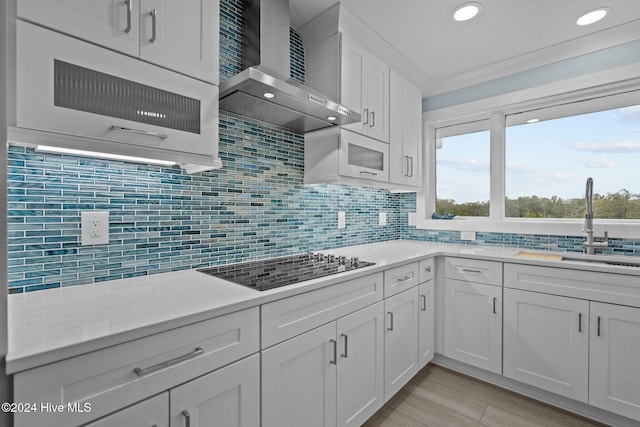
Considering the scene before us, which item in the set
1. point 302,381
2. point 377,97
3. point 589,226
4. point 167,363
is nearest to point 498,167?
point 589,226

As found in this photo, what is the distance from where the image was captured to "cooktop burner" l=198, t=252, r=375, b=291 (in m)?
1.34

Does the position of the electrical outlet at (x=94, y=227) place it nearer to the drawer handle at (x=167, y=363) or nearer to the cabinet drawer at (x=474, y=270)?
the drawer handle at (x=167, y=363)

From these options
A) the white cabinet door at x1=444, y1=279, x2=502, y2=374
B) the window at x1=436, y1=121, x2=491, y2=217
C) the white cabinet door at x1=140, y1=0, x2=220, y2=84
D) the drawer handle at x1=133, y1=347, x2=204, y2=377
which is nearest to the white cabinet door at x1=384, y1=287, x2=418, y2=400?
the white cabinet door at x1=444, y1=279, x2=502, y2=374

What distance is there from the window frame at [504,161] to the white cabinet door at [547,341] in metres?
0.71

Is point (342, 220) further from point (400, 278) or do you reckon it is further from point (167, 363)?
point (167, 363)

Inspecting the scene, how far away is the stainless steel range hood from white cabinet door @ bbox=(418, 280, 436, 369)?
1.41 m

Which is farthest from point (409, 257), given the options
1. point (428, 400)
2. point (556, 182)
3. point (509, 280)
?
point (556, 182)

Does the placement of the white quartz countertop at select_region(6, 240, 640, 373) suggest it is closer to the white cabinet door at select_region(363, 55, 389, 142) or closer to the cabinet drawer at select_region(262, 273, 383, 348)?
the cabinet drawer at select_region(262, 273, 383, 348)

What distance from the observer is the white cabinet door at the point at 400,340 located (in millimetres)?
1880

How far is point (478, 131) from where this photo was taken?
9.70 feet

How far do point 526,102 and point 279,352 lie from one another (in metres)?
2.82

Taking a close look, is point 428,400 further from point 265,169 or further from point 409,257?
point 265,169

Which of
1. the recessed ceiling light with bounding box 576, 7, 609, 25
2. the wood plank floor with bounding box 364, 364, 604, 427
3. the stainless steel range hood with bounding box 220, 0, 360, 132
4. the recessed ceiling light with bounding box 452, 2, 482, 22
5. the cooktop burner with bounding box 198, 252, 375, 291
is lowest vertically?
the wood plank floor with bounding box 364, 364, 604, 427

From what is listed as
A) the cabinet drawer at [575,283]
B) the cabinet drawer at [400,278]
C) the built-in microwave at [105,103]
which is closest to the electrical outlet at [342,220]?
the cabinet drawer at [400,278]
